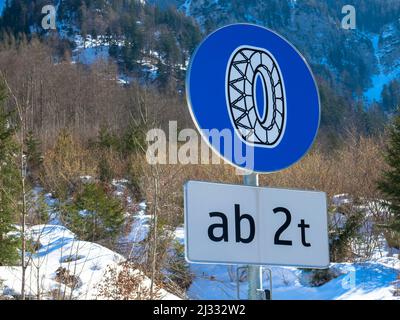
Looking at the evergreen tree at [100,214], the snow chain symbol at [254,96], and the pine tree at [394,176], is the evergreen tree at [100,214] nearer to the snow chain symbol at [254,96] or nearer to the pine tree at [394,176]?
the pine tree at [394,176]

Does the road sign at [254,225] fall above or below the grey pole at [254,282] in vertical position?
above

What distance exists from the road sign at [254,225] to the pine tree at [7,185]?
9.85 metres

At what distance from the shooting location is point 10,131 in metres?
15.9

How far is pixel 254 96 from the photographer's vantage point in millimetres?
2236

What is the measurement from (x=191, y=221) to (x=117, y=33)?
78871 mm

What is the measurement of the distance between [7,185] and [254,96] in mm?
12365

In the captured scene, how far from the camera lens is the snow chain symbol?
7.28 ft

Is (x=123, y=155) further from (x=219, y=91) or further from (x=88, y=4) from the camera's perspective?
(x=88, y=4)

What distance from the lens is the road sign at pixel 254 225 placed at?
203 centimetres
